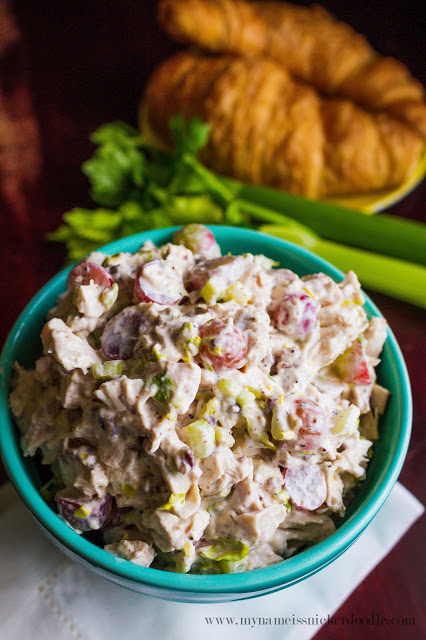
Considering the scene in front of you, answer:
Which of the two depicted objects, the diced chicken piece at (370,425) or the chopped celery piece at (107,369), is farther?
the diced chicken piece at (370,425)

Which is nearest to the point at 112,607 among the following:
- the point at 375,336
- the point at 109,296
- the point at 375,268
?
the point at 109,296

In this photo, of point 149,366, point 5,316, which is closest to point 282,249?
point 149,366

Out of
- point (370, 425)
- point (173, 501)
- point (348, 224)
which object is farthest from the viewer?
point (348, 224)

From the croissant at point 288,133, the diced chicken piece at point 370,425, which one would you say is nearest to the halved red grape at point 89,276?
the diced chicken piece at point 370,425

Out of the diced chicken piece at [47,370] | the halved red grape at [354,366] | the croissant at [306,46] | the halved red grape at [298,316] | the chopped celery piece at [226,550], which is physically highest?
the croissant at [306,46]

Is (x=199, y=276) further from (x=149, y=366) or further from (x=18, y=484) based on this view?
(x=18, y=484)

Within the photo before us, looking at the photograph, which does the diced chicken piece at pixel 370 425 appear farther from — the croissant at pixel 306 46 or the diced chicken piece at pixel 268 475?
the croissant at pixel 306 46

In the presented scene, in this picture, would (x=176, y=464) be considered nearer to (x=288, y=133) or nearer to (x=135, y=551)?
(x=135, y=551)
